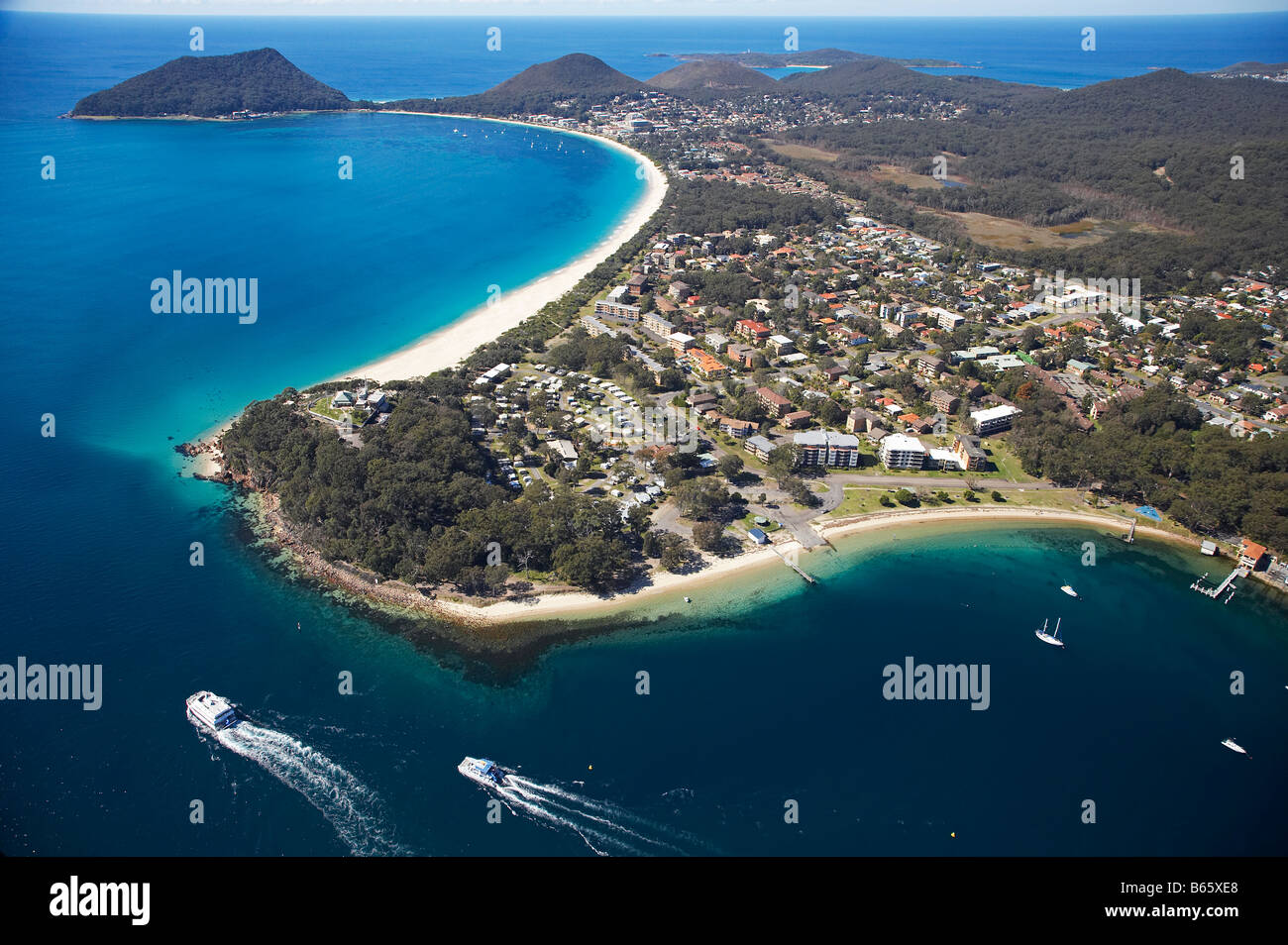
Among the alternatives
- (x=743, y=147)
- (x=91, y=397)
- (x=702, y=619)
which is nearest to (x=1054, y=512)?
(x=702, y=619)

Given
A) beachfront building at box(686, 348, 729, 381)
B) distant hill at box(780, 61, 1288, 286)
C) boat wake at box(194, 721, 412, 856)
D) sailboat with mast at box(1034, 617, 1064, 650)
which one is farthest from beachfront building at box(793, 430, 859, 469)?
distant hill at box(780, 61, 1288, 286)

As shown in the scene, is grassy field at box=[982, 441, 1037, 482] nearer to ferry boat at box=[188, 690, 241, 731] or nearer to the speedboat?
the speedboat

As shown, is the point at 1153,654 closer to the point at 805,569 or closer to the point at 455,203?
the point at 805,569

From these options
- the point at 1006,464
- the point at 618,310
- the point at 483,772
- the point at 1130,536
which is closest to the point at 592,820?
the point at 483,772

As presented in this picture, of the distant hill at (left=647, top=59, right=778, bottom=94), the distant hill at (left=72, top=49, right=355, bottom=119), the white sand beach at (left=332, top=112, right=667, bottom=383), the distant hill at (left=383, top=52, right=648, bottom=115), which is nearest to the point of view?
the white sand beach at (left=332, top=112, right=667, bottom=383)

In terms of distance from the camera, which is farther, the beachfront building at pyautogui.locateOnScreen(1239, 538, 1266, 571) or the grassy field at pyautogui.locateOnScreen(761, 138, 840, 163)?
the grassy field at pyautogui.locateOnScreen(761, 138, 840, 163)

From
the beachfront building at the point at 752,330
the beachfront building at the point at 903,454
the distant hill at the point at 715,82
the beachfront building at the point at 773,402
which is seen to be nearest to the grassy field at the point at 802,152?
the distant hill at the point at 715,82
